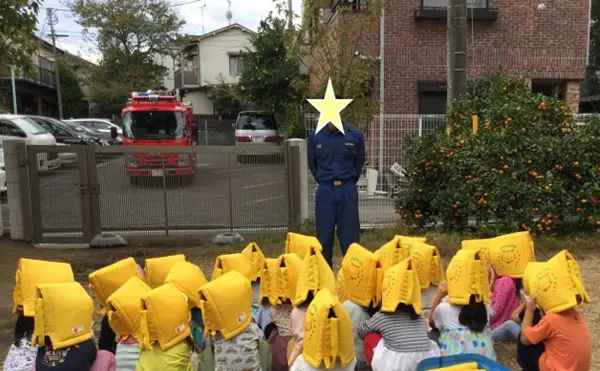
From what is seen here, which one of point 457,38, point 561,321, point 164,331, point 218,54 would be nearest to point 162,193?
point 457,38

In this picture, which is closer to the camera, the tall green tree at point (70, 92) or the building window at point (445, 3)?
the building window at point (445, 3)

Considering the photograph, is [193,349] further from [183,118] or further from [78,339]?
[183,118]

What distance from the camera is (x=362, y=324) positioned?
325 centimetres

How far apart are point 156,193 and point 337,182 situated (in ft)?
11.8

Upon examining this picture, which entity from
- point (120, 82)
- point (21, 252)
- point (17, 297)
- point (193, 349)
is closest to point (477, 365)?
point (193, 349)

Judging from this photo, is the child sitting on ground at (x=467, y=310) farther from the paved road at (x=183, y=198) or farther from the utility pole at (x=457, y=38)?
the utility pole at (x=457, y=38)

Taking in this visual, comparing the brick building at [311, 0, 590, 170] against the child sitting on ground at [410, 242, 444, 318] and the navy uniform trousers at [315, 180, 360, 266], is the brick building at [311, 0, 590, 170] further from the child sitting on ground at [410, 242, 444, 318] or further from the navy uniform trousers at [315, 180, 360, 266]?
the child sitting on ground at [410, 242, 444, 318]

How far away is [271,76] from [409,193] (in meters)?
12.9

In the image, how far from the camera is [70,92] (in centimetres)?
3806

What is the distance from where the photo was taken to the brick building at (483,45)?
13.5 m

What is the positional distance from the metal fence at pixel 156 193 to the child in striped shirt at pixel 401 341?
17.2ft

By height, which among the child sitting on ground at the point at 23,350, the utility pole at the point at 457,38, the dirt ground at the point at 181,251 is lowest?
the dirt ground at the point at 181,251

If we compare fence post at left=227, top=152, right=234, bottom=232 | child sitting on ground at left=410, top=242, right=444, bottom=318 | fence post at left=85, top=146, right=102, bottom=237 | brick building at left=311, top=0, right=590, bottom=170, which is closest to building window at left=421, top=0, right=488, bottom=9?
brick building at left=311, top=0, right=590, bottom=170

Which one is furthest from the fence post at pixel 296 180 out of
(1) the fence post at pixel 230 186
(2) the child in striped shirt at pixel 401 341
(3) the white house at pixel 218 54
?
(3) the white house at pixel 218 54
